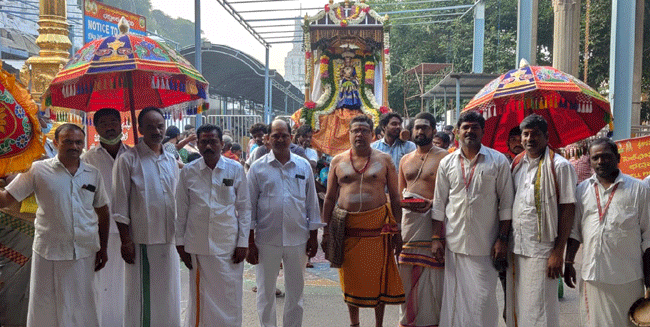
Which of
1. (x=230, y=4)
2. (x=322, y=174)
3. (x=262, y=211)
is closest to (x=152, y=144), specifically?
(x=262, y=211)

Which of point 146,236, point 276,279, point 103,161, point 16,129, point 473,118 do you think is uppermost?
point 473,118

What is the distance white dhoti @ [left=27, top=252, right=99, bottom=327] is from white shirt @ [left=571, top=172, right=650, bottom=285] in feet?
12.7

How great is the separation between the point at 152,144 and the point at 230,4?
12.5 metres

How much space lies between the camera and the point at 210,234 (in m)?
4.73

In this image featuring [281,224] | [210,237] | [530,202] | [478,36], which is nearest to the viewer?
[530,202]

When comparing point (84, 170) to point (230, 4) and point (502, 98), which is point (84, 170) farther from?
point (230, 4)

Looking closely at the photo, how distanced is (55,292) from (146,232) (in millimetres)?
829

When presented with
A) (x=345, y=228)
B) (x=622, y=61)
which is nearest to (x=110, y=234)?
(x=345, y=228)

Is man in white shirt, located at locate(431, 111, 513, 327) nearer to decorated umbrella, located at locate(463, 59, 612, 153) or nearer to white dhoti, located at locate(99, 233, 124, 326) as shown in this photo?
decorated umbrella, located at locate(463, 59, 612, 153)

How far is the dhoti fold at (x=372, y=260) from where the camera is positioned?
5156 millimetres

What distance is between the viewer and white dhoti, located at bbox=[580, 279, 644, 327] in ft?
13.4

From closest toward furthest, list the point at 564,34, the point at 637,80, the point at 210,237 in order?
the point at 210,237
the point at 637,80
the point at 564,34

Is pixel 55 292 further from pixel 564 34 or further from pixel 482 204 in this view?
pixel 564 34

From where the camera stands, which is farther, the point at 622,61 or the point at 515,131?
the point at 622,61
